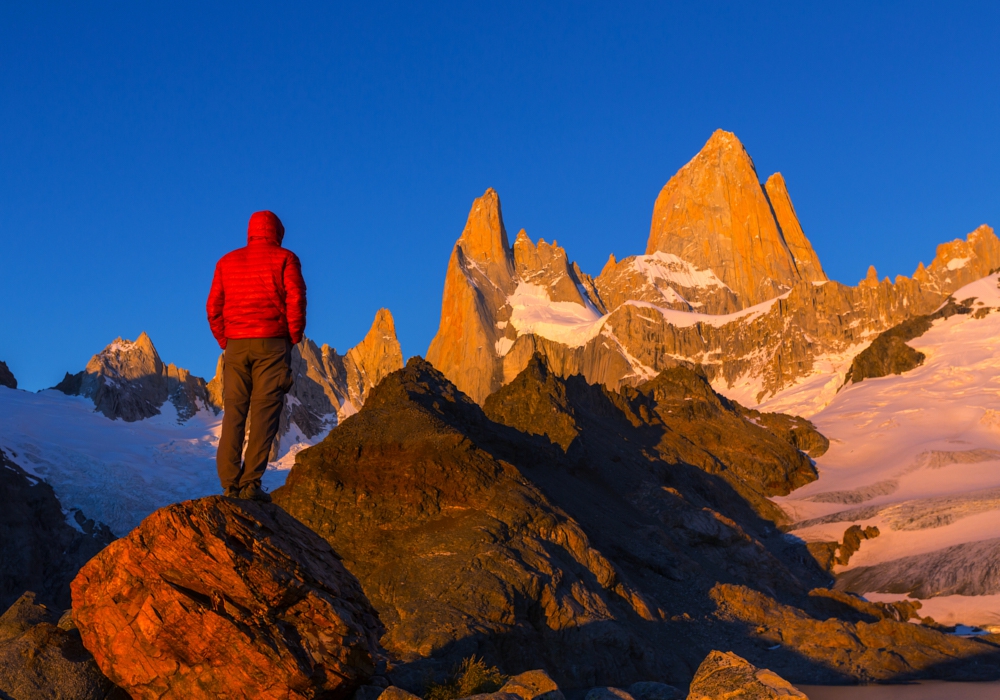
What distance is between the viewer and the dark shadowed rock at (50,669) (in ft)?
31.9

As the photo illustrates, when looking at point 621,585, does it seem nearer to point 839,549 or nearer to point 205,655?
point 205,655

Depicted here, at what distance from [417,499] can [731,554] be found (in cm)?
2412

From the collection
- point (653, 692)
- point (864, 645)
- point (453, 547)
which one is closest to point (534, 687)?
point (653, 692)

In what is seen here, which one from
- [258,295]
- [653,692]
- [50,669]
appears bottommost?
[653,692]

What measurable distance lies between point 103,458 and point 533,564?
6906 cm

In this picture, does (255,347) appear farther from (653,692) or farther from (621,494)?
(621,494)

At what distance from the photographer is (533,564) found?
25.8 meters

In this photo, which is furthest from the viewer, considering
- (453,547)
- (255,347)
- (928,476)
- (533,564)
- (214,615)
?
(928,476)

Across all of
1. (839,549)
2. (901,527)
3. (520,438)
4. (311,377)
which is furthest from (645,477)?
(311,377)

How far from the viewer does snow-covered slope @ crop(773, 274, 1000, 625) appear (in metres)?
55.6

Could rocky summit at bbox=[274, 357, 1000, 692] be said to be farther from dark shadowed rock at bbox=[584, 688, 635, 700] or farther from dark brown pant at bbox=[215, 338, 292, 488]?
dark brown pant at bbox=[215, 338, 292, 488]

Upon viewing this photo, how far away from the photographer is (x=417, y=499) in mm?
28250

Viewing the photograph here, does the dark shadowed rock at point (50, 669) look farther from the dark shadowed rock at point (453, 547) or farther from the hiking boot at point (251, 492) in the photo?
the dark shadowed rock at point (453, 547)

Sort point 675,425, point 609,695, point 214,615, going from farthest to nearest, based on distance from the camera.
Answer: point 675,425 < point 609,695 < point 214,615
